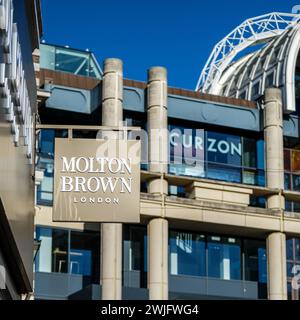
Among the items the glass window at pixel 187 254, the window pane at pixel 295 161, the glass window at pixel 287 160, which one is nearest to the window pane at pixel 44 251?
the glass window at pixel 187 254

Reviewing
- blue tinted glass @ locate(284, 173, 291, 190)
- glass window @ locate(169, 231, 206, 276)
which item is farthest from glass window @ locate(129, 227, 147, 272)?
blue tinted glass @ locate(284, 173, 291, 190)

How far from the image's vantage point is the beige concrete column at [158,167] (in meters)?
40.6

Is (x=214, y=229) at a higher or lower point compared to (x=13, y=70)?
higher

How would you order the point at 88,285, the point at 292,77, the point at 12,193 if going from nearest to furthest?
the point at 12,193 → the point at 88,285 → the point at 292,77

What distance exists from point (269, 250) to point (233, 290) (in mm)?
2665

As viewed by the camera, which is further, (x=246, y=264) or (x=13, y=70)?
(x=246, y=264)

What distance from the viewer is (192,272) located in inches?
1703

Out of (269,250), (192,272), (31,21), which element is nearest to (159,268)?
(192,272)

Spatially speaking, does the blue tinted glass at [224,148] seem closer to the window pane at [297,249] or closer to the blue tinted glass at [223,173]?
the blue tinted glass at [223,173]

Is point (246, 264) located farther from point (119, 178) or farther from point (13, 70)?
point (13, 70)

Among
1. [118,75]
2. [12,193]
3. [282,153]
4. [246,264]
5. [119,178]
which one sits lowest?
[12,193]

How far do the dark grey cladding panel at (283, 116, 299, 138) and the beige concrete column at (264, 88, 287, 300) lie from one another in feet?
5.13

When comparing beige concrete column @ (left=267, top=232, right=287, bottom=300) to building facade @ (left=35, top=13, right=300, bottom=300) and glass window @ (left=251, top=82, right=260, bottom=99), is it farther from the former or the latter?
glass window @ (left=251, top=82, right=260, bottom=99)

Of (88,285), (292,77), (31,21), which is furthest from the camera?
(292,77)
